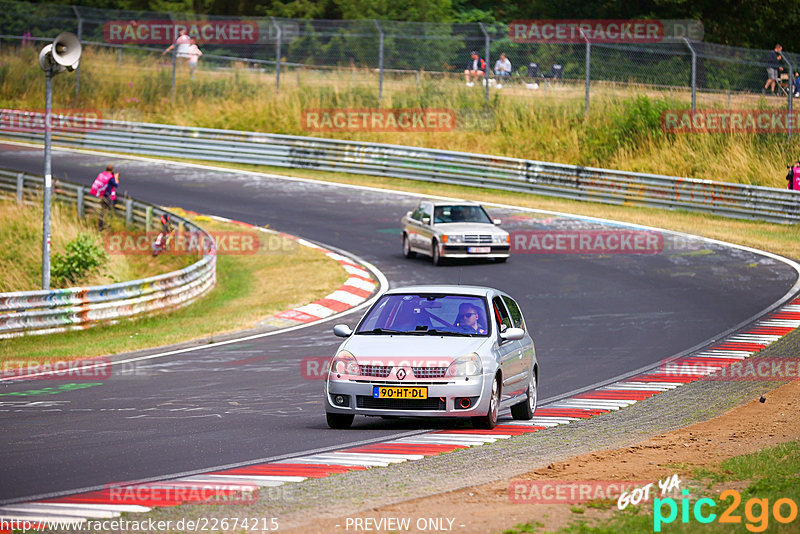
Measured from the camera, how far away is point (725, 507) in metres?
7.07

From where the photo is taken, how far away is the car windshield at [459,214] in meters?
26.5

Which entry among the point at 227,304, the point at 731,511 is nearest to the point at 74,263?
the point at 227,304

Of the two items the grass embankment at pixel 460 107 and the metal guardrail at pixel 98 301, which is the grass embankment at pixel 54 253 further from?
the grass embankment at pixel 460 107

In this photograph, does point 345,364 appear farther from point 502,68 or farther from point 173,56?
point 173,56

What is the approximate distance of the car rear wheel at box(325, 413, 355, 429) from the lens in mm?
11109

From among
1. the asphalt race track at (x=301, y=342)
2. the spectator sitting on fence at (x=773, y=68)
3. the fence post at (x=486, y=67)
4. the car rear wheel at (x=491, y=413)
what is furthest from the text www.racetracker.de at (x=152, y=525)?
the fence post at (x=486, y=67)

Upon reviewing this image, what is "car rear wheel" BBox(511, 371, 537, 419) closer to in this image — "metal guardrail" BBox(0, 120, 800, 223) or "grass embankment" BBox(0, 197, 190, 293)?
"grass embankment" BBox(0, 197, 190, 293)

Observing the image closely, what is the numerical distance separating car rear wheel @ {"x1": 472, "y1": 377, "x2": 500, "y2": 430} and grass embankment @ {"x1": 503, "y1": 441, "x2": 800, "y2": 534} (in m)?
2.81

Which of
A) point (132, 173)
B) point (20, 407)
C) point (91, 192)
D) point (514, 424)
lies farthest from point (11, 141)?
point (514, 424)

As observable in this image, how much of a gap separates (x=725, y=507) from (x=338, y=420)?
190 inches

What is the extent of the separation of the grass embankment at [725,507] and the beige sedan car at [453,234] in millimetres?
17228

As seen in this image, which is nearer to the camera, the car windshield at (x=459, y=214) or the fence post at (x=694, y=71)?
the car windshield at (x=459, y=214)

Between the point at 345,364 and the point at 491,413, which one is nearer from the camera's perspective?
the point at 345,364

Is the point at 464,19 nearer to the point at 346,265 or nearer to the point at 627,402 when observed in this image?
the point at 346,265
